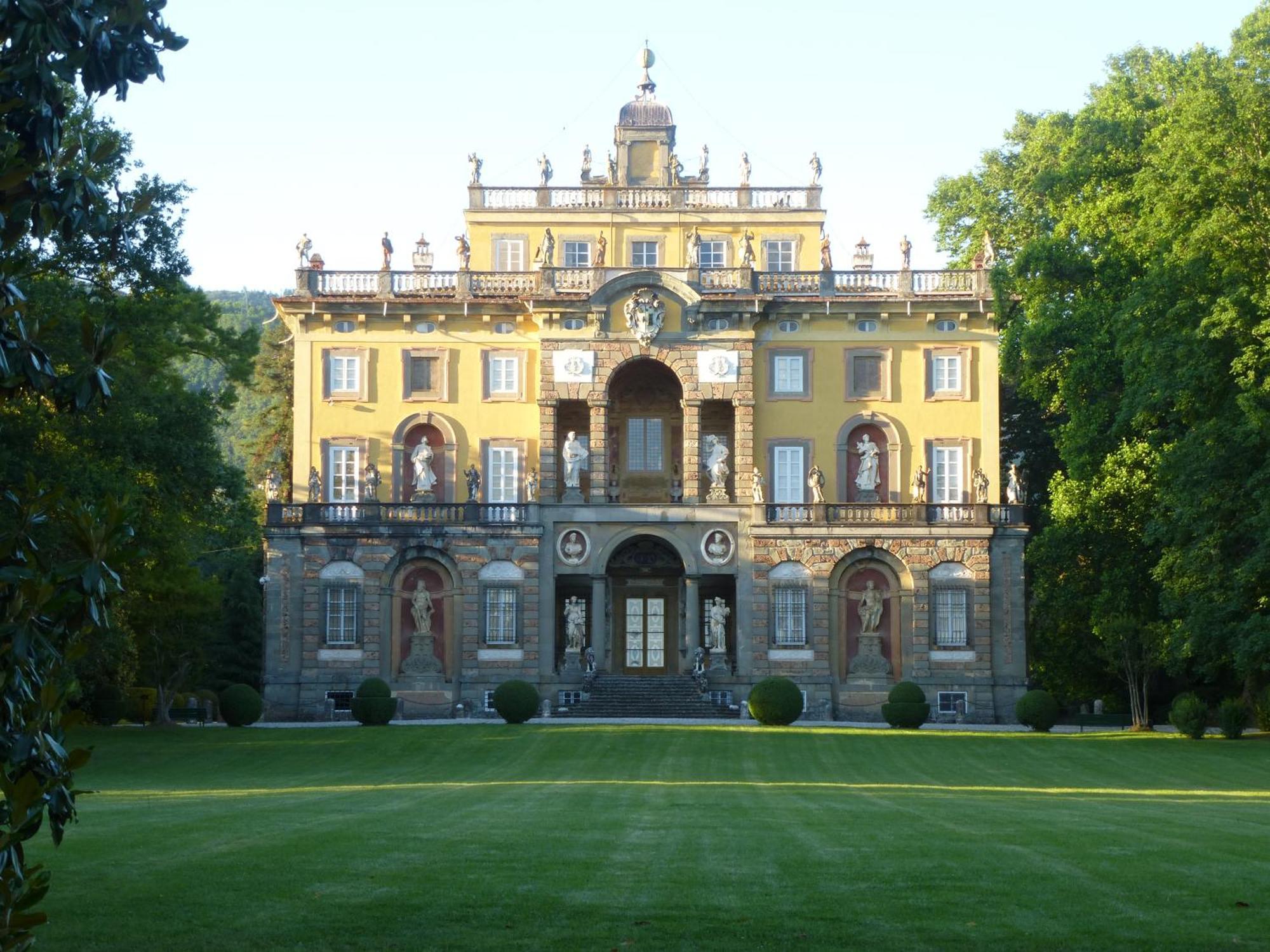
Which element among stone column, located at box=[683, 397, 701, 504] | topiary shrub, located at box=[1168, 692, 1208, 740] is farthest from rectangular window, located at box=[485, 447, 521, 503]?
topiary shrub, located at box=[1168, 692, 1208, 740]

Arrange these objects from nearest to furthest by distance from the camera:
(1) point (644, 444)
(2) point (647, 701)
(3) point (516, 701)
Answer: (3) point (516, 701) < (2) point (647, 701) < (1) point (644, 444)

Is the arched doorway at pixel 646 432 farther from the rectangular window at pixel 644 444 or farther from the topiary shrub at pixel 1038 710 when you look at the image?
the topiary shrub at pixel 1038 710

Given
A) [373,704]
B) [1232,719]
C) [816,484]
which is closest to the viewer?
[1232,719]

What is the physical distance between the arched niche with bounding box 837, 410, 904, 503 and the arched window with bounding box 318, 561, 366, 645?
1457 cm

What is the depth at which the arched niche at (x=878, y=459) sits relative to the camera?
52.9 meters

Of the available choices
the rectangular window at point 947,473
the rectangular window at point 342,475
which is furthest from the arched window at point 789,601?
the rectangular window at point 342,475

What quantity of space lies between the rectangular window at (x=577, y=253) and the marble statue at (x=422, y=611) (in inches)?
465

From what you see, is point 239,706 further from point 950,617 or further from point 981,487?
point 981,487

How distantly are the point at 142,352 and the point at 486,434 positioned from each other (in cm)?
1714

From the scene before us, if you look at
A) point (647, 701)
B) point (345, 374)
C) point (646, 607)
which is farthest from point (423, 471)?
point (647, 701)

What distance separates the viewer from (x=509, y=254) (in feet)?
186

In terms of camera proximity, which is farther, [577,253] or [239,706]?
[577,253]

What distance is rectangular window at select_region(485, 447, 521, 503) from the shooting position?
5322 cm

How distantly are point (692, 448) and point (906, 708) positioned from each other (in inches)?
408
